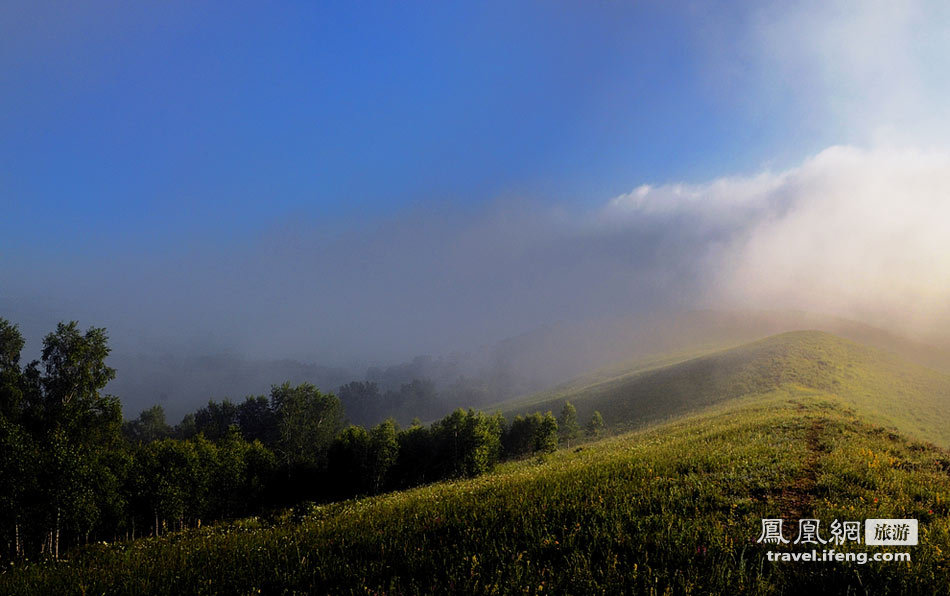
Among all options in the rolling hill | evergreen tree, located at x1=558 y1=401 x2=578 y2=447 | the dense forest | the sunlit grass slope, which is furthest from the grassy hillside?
the sunlit grass slope

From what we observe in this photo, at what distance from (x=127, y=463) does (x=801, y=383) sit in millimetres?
109509

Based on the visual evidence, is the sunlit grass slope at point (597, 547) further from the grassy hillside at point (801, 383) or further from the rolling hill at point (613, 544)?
the grassy hillside at point (801, 383)

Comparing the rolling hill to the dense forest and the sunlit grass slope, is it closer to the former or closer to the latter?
the sunlit grass slope

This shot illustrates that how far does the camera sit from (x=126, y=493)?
37.2 m

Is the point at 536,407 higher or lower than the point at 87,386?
lower

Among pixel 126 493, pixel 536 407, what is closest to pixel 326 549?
pixel 126 493

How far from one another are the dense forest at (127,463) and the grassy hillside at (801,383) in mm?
38331

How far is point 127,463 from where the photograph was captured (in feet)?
124

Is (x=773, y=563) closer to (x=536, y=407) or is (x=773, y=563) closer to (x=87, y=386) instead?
(x=87, y=386)

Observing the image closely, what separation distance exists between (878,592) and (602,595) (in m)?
3.96

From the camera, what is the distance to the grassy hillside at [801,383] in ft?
228

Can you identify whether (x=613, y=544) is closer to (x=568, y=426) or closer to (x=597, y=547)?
(x=597, y=547)

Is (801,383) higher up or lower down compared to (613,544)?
lower down

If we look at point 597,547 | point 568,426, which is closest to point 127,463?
point 597,547
